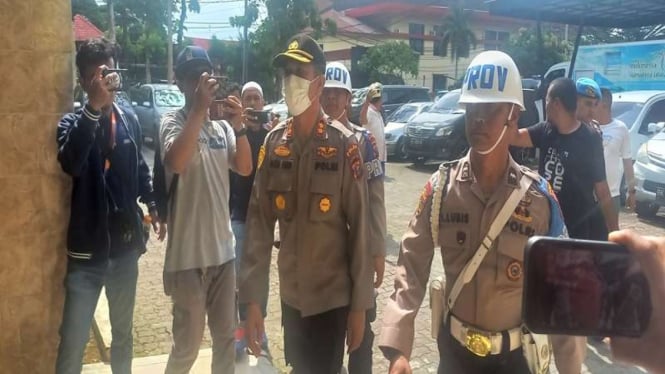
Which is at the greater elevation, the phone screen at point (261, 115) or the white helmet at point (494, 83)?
the white helmet at point (494, 83)

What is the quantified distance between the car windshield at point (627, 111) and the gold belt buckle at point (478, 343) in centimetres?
901

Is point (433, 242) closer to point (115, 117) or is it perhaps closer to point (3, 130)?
point (115, 117)

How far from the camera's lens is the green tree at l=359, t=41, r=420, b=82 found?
34.5 meters

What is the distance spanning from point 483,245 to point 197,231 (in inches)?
63.6

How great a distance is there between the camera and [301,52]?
2719mm

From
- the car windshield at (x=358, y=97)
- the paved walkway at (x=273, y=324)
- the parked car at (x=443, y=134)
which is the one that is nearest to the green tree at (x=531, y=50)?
the car windshield at (x=358, y=97)

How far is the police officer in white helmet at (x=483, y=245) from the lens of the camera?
213cm

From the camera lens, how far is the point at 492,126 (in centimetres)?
223

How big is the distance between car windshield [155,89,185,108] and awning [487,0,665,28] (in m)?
9.37

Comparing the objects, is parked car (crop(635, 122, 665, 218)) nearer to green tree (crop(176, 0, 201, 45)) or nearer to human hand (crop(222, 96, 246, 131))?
human hand (crop(222, 96, 246, 131))

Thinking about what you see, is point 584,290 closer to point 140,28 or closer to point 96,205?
point 96,205

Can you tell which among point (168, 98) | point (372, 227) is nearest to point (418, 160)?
point (168, 98)

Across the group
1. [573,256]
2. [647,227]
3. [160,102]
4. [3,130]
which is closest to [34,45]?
[3,130]

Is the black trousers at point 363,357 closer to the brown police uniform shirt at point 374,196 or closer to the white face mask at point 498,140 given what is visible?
the brown police uniform shirt at point 374,196
